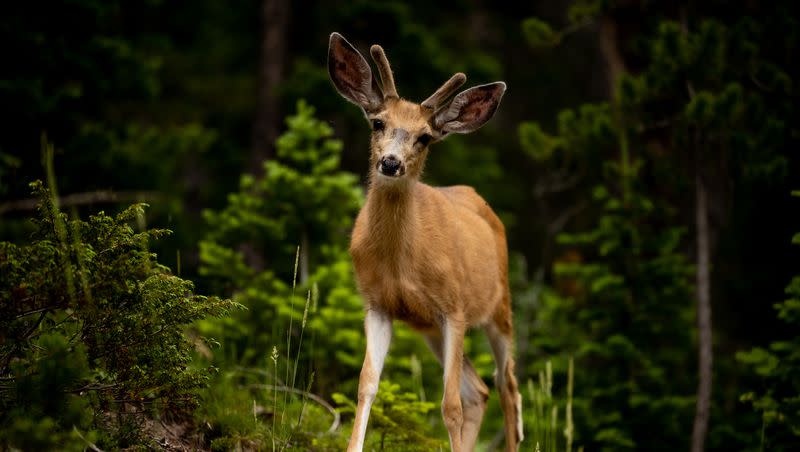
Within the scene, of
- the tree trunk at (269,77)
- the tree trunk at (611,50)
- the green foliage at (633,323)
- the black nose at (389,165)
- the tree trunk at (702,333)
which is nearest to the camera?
the black nose at (389,165)

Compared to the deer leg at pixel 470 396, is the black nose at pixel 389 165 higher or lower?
higher

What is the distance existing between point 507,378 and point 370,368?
1.95 meters

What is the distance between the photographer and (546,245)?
995 cm

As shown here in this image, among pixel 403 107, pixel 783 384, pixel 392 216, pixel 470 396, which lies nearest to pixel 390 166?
pixel 392 216

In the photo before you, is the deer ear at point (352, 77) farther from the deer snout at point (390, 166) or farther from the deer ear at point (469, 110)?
the deer snout at point (390, 166)

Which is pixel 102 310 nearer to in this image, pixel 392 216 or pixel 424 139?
pixel 392 216

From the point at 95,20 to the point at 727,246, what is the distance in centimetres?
868

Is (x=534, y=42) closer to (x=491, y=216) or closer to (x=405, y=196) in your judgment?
(x=491, y=216)

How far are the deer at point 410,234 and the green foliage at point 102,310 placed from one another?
1.31 meters

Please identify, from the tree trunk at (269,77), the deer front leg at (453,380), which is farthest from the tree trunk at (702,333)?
the tree trunk at (269,77)

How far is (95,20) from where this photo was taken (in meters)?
10.5

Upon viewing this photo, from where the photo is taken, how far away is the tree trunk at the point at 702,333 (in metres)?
8.10

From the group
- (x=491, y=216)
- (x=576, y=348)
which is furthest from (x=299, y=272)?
(x=576, y=348)

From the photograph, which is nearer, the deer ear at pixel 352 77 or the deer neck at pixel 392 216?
the deer neck at pixel 392 216
